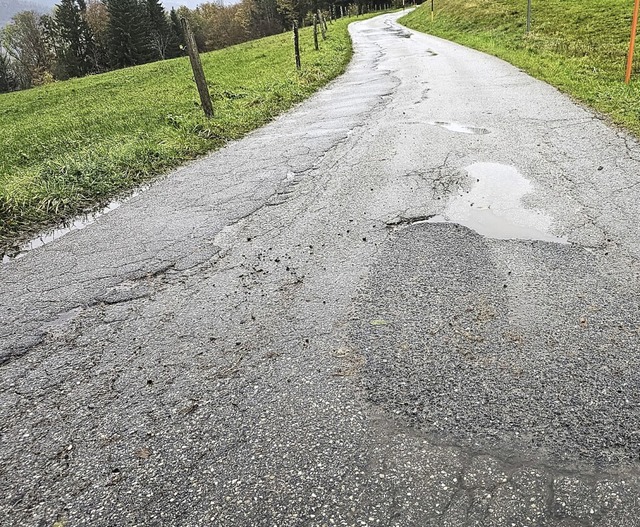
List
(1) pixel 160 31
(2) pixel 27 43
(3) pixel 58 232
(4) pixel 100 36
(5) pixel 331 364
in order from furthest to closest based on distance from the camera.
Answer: (2) pixel 27 43 < (1) pixel 160 31 < (4) pixel 100 36 < (3) pixel 58 232 < (5) pixel 331 364

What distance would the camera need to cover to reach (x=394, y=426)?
236 cm

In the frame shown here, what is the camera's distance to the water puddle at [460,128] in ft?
25.2

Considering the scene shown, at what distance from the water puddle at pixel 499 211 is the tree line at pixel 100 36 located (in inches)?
2006

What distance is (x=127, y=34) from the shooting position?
53125 mm

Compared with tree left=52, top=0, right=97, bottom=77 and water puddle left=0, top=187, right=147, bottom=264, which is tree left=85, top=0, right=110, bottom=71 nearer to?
tree left=52, top=0, right=97, bottom=77

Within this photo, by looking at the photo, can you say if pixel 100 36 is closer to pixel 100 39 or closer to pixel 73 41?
pixel 100 39

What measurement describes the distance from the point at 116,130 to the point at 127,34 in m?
50.5

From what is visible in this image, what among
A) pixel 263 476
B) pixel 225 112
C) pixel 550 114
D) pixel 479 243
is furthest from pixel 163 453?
pixel 225 112

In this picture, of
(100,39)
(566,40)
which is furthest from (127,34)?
(566,40)

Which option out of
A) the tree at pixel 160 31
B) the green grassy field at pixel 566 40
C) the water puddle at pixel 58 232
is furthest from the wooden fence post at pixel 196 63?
the tree at pixel 160 31

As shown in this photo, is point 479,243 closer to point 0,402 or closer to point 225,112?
point 0,402

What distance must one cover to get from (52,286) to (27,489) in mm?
2251

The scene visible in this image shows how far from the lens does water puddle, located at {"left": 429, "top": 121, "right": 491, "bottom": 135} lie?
768cm

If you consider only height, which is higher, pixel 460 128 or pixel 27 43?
pixel 27 43
